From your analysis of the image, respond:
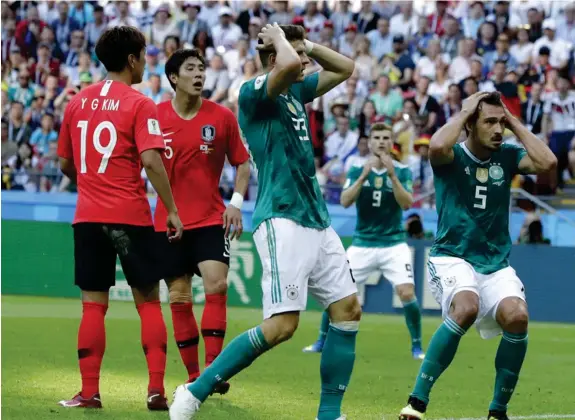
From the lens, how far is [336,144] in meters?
19.5

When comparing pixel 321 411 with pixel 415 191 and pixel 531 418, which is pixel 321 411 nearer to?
pixel 531 418

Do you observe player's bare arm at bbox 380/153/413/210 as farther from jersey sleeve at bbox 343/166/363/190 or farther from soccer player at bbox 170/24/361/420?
soccer player at bbox 170/24/361/420

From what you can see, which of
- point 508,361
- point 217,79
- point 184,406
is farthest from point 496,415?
point 217,79

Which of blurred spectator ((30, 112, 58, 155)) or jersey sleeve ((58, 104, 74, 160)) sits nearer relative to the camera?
jersey sleeve ((58, 104, 74, 160))

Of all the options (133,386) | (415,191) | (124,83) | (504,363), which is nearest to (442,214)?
(504,363)

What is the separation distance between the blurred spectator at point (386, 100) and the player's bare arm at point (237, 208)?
35.9ft

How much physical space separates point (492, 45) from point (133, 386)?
13.0 metres

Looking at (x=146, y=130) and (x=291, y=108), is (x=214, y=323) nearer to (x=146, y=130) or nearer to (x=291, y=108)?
(x=146, y=130)

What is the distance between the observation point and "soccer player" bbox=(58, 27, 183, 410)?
7816 mm

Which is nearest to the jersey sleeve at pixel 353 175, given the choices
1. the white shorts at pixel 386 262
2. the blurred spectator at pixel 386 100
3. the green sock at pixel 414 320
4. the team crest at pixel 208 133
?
the white shorts at pixel 386 262

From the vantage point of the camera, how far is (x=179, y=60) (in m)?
9.04

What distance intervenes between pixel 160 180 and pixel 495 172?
2236 millimetres

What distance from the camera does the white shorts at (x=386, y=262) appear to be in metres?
12.5

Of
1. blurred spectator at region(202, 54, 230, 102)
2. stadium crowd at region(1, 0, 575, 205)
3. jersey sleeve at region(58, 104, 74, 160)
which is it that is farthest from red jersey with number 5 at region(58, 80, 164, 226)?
blurred spectator at region(202, 54, 230, 102)
